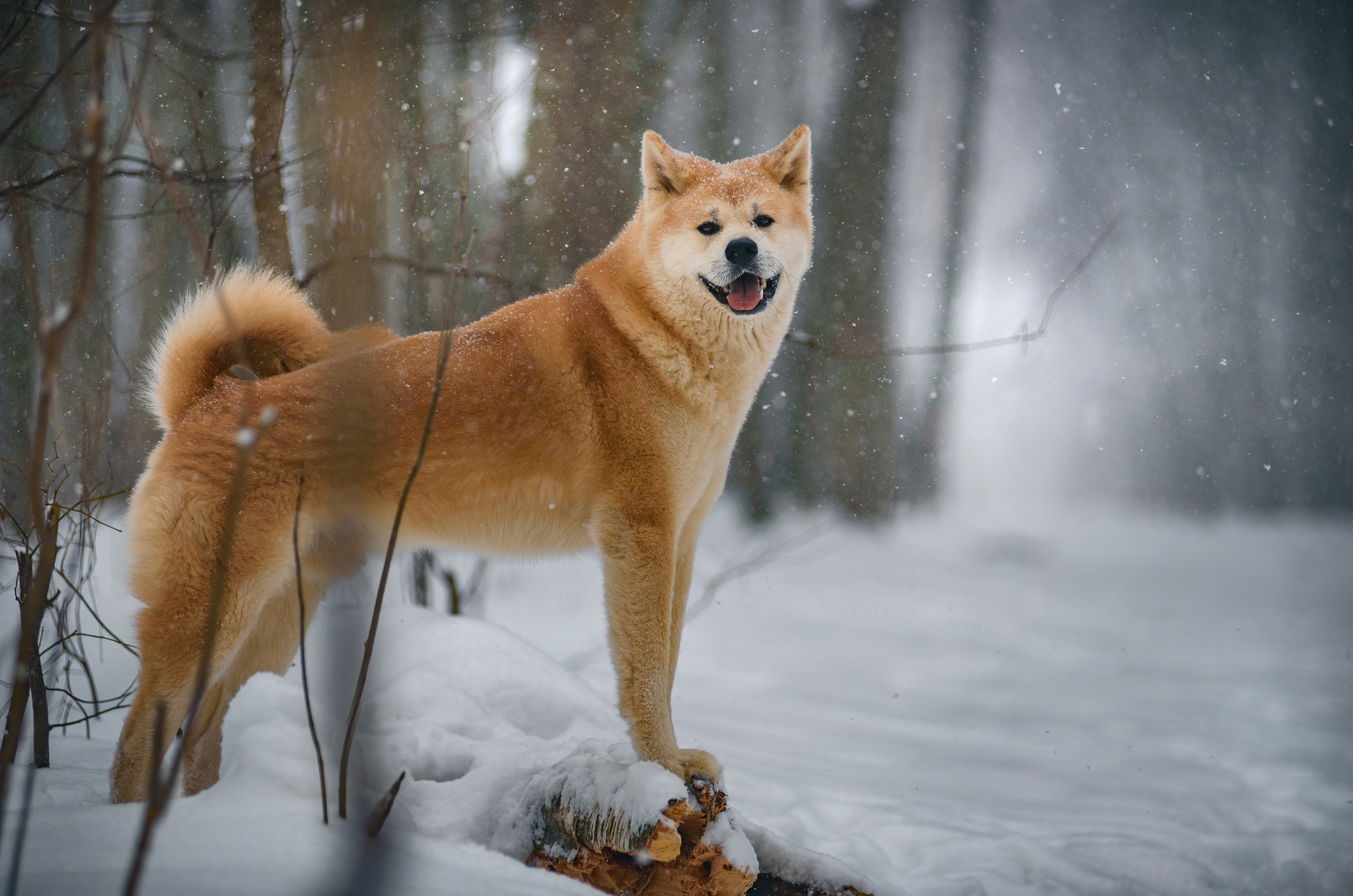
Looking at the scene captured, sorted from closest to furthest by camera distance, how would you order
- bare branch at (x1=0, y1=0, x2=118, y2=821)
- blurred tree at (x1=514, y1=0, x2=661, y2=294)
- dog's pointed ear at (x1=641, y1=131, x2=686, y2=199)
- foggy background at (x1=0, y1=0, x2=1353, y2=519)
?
bare branch at (x1=0, y1=0, x2=118, y2=821)
dog's pointed ear at (x1=641, y1=131, x2=686, y2=199)
blurred tree at (x1=514, y1=0, x2=661, y2=294)
foggy background at (x1=0, y1=0, x2=1353, y2=519)

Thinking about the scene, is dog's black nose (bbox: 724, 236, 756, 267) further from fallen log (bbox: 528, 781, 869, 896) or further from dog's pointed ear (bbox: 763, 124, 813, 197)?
fallen log (bbox: 528, 781, 869, 896)

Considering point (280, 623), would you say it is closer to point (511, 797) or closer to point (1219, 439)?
point (511, 797)

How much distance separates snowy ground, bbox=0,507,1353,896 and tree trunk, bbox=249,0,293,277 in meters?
1.49

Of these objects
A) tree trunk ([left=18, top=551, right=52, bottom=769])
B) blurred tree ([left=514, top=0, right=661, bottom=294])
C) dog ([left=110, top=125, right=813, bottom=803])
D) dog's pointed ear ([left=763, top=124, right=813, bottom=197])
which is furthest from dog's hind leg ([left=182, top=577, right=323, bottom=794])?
blurred tree ([left=514, top=0, right=661, bottom=294])

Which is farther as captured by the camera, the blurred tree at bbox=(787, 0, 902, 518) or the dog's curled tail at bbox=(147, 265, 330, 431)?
the blurred tree at bbox=(787, 0, 902, 518)

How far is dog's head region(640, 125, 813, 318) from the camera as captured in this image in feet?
7.18

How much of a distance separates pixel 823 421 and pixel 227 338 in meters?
5.93

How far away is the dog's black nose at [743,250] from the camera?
2158mm

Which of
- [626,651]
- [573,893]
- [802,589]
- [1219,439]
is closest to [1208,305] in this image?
[1219,439]

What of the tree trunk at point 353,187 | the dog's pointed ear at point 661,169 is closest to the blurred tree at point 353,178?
the tree trunk at point 353,187

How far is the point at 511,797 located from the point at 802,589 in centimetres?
503

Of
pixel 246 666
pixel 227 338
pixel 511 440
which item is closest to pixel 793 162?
pixel 511 440

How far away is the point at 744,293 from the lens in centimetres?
220

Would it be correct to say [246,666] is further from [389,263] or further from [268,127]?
[268,127]
